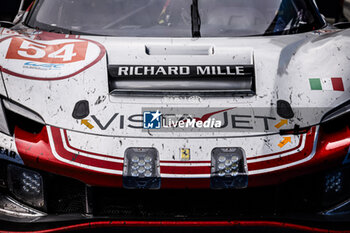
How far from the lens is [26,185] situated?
2158mm

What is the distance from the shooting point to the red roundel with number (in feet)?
8.34

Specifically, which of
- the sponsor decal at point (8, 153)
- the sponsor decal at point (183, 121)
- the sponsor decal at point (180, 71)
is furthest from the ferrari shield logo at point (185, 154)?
the sponsor decal at point (8, 153)

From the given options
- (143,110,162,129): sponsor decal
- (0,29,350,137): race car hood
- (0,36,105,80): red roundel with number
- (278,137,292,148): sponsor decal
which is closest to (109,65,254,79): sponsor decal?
(0,29,350,137): race car hood

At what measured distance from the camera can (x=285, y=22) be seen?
3246 millimetres

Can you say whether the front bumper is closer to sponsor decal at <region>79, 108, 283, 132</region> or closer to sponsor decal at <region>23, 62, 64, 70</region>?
sponsor decal at <region>79, 108, 283, 132</region>

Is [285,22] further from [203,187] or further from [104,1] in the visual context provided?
[203,187]

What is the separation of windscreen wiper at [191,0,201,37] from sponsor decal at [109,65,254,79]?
0.54 meters

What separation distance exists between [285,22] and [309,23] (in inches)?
7.2

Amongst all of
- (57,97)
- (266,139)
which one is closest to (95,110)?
(57,97)

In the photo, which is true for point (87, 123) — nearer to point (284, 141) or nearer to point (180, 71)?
point (180, 71)

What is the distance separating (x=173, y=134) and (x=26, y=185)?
2.10 ft

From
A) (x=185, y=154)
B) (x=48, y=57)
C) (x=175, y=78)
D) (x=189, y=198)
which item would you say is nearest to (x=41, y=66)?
(x=48, y=57)

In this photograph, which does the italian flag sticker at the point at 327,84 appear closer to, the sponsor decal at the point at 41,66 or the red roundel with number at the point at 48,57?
the red roundel with number at the point at 48,57

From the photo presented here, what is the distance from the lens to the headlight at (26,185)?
2148 millimetres
